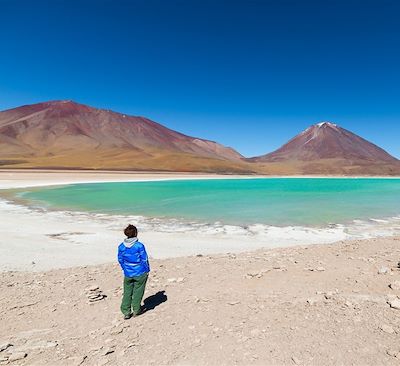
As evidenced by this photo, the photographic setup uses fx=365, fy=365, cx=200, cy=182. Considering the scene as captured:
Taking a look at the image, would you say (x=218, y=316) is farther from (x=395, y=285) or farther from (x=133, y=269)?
(x=395, y=285)

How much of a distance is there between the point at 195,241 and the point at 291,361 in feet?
25.8

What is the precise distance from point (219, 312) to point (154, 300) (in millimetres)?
1237

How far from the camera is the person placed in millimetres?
5223

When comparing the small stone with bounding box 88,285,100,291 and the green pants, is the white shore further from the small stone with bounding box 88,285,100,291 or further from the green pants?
the green pants

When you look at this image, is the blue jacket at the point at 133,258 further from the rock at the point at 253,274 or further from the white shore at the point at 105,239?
the white shore at the point at 105,239

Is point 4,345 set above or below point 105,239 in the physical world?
above

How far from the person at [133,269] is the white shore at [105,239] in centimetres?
384

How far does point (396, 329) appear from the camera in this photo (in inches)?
172

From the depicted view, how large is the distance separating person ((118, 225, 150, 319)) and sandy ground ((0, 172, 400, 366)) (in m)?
0.21

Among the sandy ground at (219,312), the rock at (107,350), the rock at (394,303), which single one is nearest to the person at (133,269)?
the sandy ground at (219,312)

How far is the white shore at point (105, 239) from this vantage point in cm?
938

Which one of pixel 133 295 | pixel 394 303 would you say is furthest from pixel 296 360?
pixel 133 295

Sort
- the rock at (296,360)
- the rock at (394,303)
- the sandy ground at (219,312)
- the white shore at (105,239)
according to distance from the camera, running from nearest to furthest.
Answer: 1. the rock at (296,360)
2. the sandy ground at (219,312)
3. the rock at (394,303)
4. the white shore at (105,239)

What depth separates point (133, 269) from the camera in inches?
208
